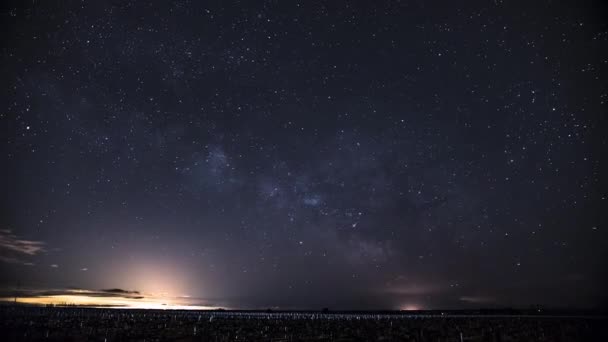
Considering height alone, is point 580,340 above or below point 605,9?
below

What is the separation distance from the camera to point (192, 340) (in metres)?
46.0

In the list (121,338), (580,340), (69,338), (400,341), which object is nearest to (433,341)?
(400,341)

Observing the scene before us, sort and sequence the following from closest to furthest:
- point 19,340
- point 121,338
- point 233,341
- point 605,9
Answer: point 605,9
point 19,340
point 233,341
point 121,338

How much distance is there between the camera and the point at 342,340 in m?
47.2

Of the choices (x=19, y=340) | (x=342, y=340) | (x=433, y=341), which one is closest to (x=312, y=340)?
(x=342, y=340)

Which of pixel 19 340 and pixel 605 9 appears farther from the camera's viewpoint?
pixel 19 340

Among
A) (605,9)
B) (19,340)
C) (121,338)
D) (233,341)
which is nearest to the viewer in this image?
(605,9)

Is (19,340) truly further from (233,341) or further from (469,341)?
(469,341)

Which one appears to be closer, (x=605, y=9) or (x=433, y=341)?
(x=605, y=9)

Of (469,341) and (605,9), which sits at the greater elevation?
(605,9)

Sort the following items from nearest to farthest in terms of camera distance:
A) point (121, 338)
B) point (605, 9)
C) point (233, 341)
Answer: point (605, 9)
point (233, 341)
point (121, 338)

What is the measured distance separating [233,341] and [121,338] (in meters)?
14.4

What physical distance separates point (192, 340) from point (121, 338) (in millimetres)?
8789

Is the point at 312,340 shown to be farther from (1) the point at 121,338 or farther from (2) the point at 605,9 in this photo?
(2) the point at 605,9
